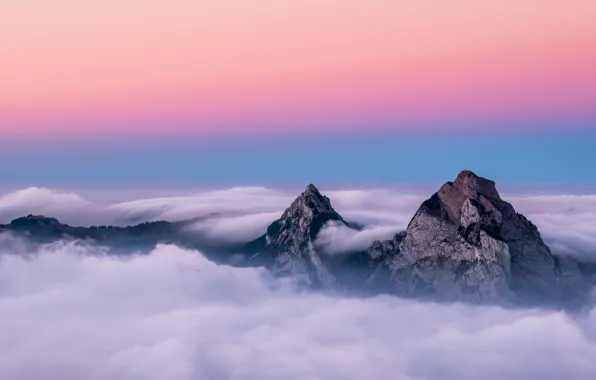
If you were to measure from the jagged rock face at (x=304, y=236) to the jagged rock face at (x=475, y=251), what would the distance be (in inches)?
836

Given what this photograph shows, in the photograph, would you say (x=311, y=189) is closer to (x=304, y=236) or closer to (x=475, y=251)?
(x=304, y=236)

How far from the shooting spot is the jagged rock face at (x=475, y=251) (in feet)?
450

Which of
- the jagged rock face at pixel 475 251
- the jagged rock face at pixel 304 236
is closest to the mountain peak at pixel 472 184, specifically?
the jagged rock face at pixel 475 251

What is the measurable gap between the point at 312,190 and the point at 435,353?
3682 centimetres

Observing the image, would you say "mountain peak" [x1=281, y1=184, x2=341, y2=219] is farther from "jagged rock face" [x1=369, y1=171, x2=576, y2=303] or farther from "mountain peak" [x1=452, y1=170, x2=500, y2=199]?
"mountain peak" [x1=452, y1=170, x2=500, y2=199]

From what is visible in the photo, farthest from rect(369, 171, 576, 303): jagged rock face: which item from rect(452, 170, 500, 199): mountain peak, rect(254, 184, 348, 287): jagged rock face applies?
rect(254, 184, 348, 287): jagged rock face

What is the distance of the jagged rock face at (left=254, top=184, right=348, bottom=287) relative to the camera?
538ft

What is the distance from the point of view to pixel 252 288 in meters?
184

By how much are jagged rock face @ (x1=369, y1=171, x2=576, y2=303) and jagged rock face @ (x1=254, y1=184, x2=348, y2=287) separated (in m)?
21.2

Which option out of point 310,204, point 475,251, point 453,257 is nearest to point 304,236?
point 310,204

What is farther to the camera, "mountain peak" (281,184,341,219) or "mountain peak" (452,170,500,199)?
"mountain peak" (281,184,341,219)

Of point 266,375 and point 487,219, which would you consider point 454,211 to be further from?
point 266,375

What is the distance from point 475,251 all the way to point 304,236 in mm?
37638

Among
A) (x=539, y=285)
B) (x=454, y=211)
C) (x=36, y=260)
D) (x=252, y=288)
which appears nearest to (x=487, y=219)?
(x=454, y=211)
